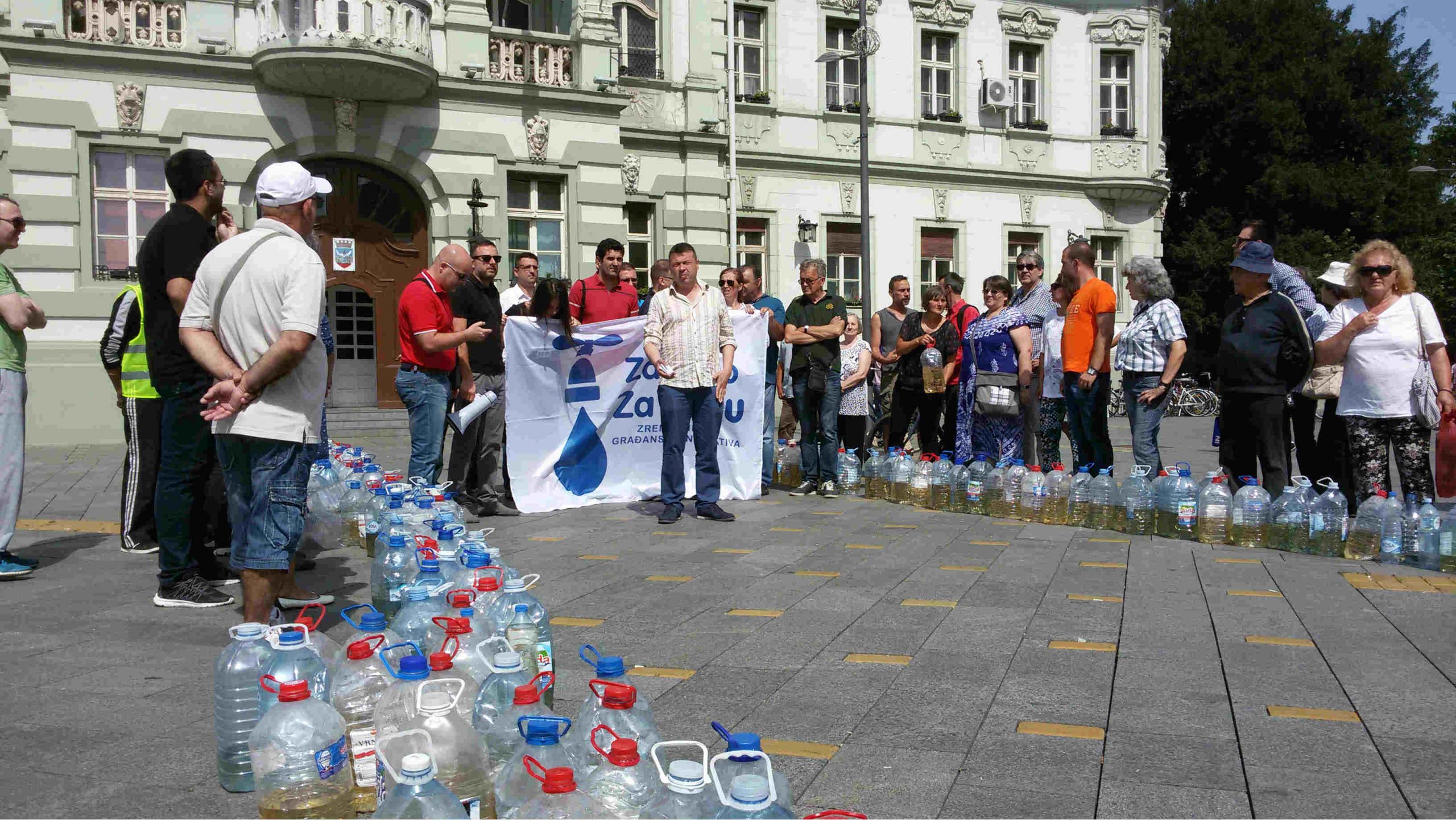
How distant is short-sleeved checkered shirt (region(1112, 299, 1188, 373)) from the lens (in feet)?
26.8

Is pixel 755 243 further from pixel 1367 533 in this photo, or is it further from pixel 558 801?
pixel 558 801

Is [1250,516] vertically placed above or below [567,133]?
below

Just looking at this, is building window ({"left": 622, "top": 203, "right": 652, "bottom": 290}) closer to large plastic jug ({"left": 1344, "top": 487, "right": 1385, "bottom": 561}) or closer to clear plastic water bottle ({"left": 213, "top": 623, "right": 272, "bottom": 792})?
large plastic jug ({"left": 1344, "top": 487, "right": 1385, "bottom": 561})

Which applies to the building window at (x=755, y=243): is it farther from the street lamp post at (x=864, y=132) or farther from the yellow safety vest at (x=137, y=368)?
the yellow safety vest at (x=137, y=368)

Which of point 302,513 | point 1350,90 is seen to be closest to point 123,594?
point 302,513

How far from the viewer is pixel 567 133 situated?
67.6 ft

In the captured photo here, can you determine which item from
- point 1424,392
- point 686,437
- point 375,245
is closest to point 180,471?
point 686,437

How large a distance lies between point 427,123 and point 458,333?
12468mm

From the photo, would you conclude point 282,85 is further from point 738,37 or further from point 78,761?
point 78,761

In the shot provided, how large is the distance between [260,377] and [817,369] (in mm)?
5830

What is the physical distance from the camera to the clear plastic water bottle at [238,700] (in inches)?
130

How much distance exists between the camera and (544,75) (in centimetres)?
2045

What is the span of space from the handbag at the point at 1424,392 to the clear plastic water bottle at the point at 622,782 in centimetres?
641

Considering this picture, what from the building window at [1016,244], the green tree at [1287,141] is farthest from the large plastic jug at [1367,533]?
the green tree at [1287,141]
